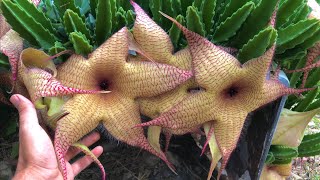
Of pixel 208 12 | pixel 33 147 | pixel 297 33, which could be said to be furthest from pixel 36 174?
pixel 297 33

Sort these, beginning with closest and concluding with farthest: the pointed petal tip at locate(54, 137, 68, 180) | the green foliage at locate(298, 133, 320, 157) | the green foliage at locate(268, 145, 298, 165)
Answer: the pointed petal tip at locate(54, 137, 68, 180), the green foliage at locate(268, 145, 298, 165), the green foliage at locate(298, 133, 320, 157)

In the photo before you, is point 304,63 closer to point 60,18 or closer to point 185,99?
point 185,99

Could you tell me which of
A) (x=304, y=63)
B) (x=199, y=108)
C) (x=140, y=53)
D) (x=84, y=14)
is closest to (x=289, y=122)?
(x=304, y=63)

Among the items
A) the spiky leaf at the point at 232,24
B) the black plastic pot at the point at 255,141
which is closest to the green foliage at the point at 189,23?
the spiky leaf at the point at 232,24

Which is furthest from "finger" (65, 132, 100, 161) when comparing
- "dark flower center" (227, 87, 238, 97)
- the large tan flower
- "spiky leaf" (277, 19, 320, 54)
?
"spiky leaf" (277, 19, 320, 54)

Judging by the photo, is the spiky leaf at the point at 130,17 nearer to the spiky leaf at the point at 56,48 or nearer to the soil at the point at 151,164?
the spiky leaf at the point at 56,48

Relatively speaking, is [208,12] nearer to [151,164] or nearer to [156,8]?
[156,8]

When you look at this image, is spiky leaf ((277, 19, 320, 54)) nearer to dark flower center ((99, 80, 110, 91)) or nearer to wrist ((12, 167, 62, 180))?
dark flower center ((99, 80, 110, 91))

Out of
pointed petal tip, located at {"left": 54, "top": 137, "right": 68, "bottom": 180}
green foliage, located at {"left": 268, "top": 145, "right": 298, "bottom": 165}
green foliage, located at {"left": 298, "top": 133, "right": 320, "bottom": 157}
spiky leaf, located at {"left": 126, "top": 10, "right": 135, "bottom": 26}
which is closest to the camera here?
pointed petal tip, located at {"left": 54, "top": 137, "right": 68, "bottom": 180}
